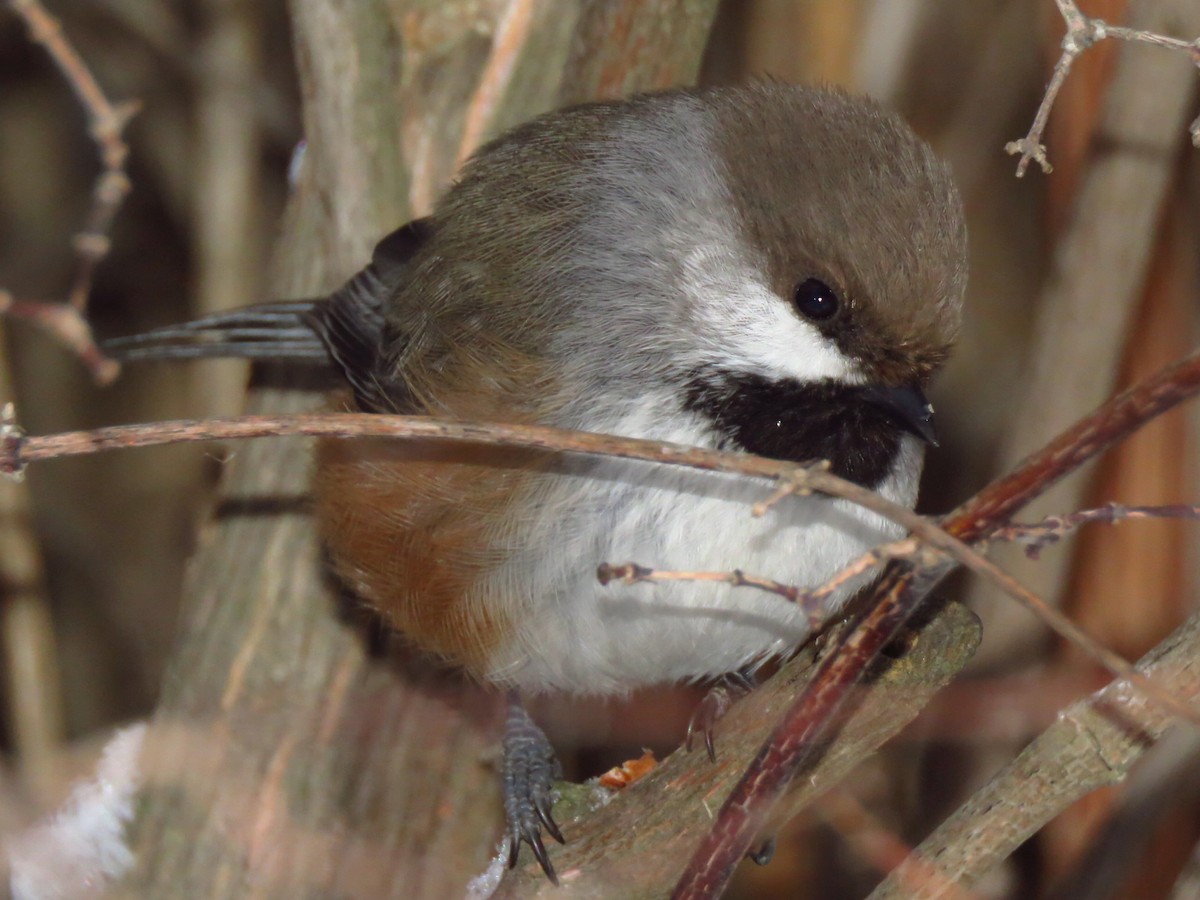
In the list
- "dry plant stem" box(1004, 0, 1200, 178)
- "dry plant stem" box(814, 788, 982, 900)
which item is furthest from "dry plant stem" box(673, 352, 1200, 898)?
"dry plant stem" box(1004, 0, 1200, 178)

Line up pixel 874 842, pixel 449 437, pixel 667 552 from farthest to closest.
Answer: pixel 874 842
pixel 667 552
pixel 449 437

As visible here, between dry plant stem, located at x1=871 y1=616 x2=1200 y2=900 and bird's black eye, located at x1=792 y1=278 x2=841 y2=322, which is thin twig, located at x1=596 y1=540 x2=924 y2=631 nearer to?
dry plant stem, located at x1=871 y1=616 x2=1200 y2=900

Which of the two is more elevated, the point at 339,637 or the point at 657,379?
the point at 657,379

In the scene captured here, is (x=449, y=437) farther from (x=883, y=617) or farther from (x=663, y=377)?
(x=663, y=377)

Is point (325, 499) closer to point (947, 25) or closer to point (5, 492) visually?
point (5, 492)

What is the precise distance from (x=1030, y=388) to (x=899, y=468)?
812 mm

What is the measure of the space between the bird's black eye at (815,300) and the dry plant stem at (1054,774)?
69 cm

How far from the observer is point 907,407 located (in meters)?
1.99

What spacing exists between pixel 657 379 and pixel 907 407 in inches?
15.3

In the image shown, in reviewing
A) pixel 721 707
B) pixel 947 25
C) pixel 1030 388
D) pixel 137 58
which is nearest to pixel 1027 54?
pixel 947 25

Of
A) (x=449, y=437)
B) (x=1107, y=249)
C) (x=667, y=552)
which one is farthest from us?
(x=1107, y=249)

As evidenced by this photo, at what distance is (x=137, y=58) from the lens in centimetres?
412

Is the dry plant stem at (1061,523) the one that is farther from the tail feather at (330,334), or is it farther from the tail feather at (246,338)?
the tail feather at (246,338)

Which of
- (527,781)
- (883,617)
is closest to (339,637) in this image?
(527,781)
